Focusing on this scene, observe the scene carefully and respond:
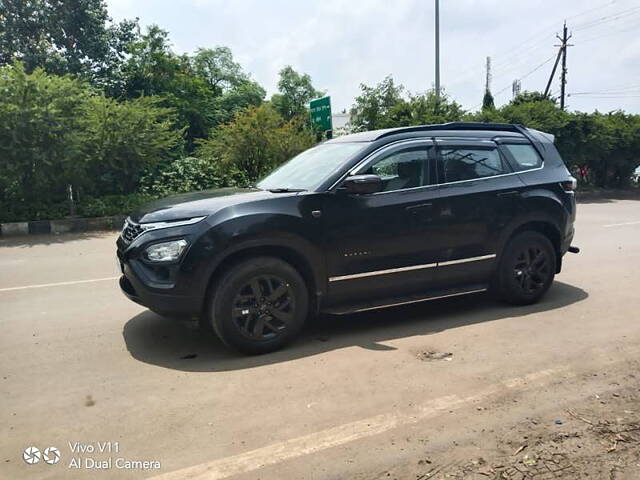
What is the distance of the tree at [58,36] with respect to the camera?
1138 inches

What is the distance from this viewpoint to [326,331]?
487 centimetres

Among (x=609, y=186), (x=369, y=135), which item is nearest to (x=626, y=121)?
(x=609, y=186)

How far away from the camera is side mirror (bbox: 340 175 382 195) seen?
4.39m

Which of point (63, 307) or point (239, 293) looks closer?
point (239, 293)

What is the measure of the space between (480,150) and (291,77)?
173ft

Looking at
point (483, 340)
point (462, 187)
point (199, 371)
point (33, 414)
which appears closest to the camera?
point (33, 414)

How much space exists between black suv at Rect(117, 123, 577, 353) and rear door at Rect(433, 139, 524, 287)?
1cm

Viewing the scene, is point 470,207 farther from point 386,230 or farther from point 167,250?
point 167,250

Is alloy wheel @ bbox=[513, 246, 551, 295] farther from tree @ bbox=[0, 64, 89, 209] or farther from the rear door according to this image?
tree @ bbox=[0, 64, 89, 209]

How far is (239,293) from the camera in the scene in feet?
13.5

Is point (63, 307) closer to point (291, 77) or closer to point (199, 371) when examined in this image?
point (199, 371)

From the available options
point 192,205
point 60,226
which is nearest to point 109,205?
point 60,226

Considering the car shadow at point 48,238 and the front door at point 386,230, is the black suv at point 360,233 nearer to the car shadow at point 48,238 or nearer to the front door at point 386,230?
the front door at point 386,230

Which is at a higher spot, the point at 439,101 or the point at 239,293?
the point at 439,101
